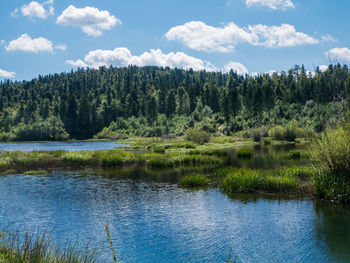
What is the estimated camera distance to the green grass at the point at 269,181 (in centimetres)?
2530

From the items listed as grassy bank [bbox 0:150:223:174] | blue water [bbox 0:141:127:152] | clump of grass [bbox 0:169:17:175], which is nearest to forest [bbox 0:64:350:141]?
blue water [bbox 0:141:127:152]

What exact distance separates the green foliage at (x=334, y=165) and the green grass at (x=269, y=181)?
8.43 feet

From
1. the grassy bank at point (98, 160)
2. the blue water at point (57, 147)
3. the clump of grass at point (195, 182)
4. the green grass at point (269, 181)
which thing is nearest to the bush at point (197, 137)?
the blue water at point (57, 147)

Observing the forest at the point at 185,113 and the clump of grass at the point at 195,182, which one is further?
the forest at the point at 185,113

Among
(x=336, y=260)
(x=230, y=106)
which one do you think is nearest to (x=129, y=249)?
(x=336, y=260)

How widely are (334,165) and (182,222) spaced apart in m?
11.1

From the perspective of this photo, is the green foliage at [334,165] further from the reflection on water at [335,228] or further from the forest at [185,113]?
the forest at [185,113]

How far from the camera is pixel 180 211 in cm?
2175

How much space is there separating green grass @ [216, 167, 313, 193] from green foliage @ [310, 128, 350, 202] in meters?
2.57

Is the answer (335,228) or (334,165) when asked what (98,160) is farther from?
(335,228)

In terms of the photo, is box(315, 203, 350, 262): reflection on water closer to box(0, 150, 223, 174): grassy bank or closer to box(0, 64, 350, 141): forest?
box(0, 150, 223, 174): grassy bank

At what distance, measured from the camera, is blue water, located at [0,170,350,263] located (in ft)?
49.4

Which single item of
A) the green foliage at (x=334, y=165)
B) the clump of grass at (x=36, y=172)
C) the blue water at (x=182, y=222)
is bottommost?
the blue water at (x=182, y=222)

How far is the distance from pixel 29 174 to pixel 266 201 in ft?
96.0
